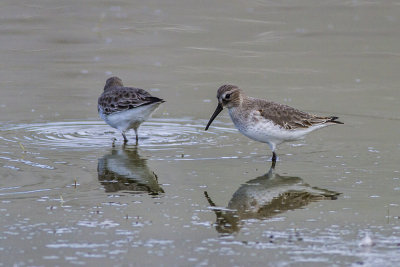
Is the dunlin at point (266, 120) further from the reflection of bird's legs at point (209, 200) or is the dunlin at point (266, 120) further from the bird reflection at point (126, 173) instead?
the reflection of bird's legs at point (209, 200)

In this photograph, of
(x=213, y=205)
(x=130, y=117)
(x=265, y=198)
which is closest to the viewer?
(x=213, y=205)

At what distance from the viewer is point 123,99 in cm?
1166

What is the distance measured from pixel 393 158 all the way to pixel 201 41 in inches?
405

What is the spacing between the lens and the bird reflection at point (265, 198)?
7480mm

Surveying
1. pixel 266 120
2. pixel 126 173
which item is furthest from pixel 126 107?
pixel 266 120

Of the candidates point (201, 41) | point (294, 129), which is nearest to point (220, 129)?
point (294, 129)

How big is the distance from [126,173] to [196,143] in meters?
1.87

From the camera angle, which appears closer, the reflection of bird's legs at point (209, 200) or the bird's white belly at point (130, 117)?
the reflection of bird's legs at point (209, 200)

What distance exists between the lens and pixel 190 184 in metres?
8.76

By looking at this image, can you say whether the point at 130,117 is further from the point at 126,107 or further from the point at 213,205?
the point at 213,205

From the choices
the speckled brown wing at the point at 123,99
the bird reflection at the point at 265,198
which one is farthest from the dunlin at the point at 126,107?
the bird reflection at the point at 265,198

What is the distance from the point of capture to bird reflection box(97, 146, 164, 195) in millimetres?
8625

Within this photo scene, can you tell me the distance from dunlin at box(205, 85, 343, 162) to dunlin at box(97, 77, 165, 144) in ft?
4.45

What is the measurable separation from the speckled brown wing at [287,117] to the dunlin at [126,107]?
5.80 feet
